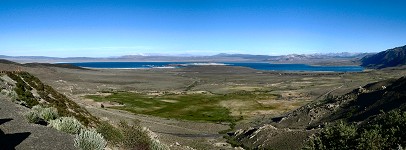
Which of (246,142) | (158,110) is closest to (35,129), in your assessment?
(246,142)

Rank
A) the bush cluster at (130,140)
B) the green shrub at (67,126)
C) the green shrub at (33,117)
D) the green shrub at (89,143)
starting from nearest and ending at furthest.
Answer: the green shrub at (89,143)
the green shrub at (67,126)
the green shrub at (33,117)
the bush cluster at (130,140)

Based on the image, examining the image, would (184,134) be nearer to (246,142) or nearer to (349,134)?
(246,142)

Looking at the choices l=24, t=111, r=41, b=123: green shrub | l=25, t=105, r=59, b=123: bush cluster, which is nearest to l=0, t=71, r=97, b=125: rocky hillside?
l=25, t=105, r=59, b=123: bush cluster

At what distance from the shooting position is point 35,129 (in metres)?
19.4

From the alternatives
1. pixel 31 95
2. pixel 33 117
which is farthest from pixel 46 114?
pixel 31 95

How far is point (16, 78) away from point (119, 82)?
143m

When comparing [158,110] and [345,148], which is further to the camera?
[158,110]

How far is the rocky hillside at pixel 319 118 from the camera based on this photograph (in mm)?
53875

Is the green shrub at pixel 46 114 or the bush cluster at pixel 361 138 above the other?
the green shrub at pixel 46 114

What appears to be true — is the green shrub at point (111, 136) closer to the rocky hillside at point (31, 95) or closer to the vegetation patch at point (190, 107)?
the rocky hillside at point (31, 95)

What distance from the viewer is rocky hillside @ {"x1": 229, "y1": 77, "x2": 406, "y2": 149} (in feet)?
177

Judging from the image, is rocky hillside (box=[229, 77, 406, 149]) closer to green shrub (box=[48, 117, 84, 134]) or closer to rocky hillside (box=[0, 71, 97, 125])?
rocky hillside (box=[0, 71, 97, 125])

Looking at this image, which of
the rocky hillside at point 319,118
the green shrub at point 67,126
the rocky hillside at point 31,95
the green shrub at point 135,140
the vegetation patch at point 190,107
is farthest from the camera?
the vegetation patch at point 190,107

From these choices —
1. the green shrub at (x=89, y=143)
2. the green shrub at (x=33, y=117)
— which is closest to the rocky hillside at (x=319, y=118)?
the green shrub at (x=33, y=117)
